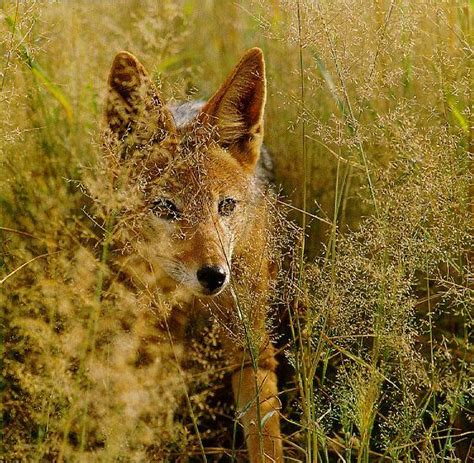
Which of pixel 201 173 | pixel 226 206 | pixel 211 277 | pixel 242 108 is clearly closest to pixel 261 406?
pixel 211 277

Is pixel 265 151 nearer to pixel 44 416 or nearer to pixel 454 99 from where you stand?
pixel 454 99

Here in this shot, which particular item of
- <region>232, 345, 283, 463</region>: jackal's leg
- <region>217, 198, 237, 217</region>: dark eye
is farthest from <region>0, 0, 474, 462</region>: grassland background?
<region>217, 198, 237, 217</region>: dark eye

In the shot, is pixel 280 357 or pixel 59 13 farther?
pixel 59 13

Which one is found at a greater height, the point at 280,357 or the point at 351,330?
the point at 351,330

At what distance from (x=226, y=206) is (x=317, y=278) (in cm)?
86

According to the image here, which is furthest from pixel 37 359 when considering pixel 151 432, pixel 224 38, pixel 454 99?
pixel 224 38

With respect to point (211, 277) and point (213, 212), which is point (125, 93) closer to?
point (213, 212)

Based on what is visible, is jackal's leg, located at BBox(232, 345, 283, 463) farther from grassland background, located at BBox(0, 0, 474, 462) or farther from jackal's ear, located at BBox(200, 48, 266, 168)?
jackal's ear, located at BBox(200, 48, 266, 168)

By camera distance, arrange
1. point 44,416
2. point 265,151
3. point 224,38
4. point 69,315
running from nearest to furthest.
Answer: point 44,416, point 69,315, point 265,151, point 224,38

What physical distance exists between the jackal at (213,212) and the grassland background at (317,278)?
0.41ft

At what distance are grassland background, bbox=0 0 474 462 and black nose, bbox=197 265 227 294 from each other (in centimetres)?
25

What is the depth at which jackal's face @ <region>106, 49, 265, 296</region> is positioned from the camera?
2.40m

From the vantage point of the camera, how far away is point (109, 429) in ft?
6.70

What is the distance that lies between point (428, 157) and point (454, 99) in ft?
3.36
